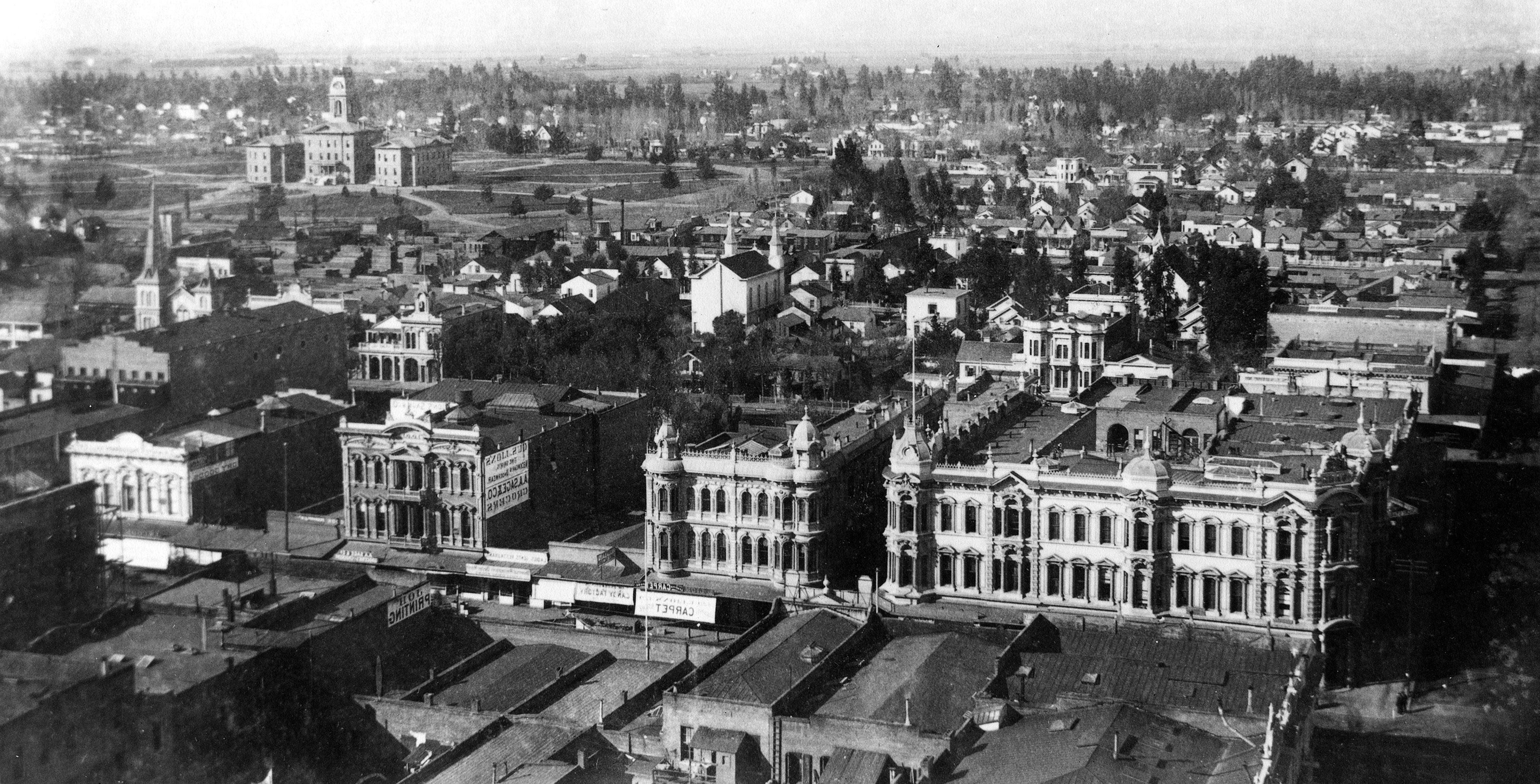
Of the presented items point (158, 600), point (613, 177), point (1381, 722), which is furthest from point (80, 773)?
point (613, 177)

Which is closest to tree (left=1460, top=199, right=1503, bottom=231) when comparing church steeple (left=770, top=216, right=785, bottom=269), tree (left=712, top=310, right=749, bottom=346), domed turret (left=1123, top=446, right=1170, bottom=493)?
tree (left=712, top=310, right=749, bottom=346)

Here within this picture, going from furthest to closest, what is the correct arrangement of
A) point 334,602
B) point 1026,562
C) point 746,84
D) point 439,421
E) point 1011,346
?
point 746,84
point 1011,346
point 439,421
point 1026,562
point 334,602

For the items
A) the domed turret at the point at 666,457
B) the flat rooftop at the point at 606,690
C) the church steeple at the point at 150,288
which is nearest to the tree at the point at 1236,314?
the domed turret at the point at 666,457

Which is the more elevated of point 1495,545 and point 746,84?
point 746,84

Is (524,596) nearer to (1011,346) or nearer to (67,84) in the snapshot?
(67,84)

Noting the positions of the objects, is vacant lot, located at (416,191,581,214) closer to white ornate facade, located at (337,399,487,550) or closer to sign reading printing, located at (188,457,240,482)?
sign reading printing, located at (188,457,240,482)

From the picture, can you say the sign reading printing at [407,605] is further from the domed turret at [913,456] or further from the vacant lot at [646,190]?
the vacant lot at [646,190]

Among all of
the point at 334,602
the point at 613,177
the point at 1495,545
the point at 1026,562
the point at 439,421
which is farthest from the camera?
the point at 613,177
